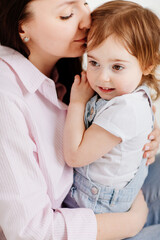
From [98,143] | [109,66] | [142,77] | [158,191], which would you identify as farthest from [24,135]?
[158,191]

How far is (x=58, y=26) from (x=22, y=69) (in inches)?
7.9

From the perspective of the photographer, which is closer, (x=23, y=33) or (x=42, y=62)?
(x=23, y=33)

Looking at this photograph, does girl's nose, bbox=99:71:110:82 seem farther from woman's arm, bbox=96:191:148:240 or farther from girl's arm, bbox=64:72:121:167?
woman's arm, bbox=96:191:148:240

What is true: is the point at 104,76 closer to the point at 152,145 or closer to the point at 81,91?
the point at 81,91

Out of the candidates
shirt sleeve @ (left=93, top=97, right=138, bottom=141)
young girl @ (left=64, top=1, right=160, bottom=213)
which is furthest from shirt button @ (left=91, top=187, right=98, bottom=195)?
shirt sleeve @ (left=93, top=97, right=138, bottom=141)

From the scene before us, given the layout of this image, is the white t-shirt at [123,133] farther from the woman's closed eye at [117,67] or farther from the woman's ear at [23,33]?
the woman's ear at [23,33]

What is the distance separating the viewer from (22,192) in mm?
992

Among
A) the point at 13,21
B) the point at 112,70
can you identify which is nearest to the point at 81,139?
the point at 112,70

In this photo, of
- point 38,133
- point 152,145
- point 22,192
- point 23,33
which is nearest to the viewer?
point 22,192

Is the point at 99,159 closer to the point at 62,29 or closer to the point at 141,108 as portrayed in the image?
the point at 141,108

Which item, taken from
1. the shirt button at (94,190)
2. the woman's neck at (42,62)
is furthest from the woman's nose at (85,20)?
the shirt button at (94,190)

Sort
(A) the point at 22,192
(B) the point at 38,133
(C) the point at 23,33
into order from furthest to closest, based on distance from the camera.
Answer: (C) the point at 23,33 < (B) the point at 38,133 < (A) the point at 22,192

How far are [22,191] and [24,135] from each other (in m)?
0.18

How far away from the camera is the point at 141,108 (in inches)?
42.7
